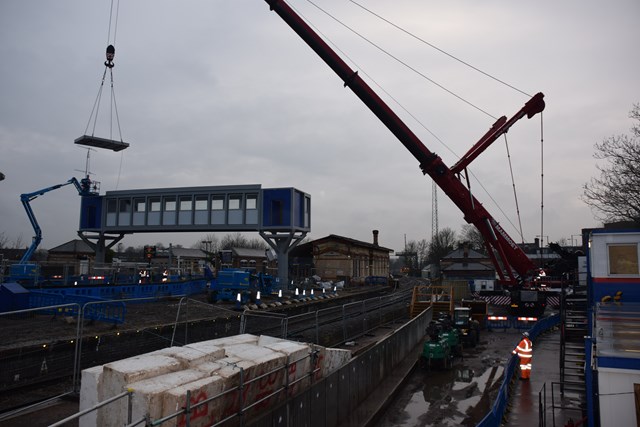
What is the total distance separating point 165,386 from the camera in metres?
6.13

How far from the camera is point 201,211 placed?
134ft

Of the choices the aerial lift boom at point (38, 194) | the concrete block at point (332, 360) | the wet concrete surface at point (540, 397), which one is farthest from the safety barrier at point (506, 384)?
the aerial lift boom at point (38, 194)

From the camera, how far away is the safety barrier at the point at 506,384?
8.33m

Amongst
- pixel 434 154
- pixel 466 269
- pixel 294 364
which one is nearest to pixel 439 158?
pixel 434 154

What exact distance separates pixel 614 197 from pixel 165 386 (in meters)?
28.2

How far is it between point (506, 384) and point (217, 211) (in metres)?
31.7

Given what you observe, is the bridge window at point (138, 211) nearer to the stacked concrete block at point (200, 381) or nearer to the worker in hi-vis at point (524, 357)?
the worker in hi-vis at point (524, 357)

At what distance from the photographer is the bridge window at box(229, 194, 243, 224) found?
39594 mm

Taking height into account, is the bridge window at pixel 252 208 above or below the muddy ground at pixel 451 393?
above

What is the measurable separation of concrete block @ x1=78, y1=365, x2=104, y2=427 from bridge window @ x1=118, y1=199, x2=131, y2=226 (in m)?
39.7

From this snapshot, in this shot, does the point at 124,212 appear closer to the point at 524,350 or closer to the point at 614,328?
the point at 524,350

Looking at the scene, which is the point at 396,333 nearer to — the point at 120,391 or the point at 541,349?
the point at 541,349

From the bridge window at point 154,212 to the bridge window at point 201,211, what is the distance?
378 cm

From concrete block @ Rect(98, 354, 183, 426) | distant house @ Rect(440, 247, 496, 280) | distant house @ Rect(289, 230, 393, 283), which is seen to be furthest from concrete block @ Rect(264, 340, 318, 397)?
distant house @ Rect(440, 247, 496, 280)
